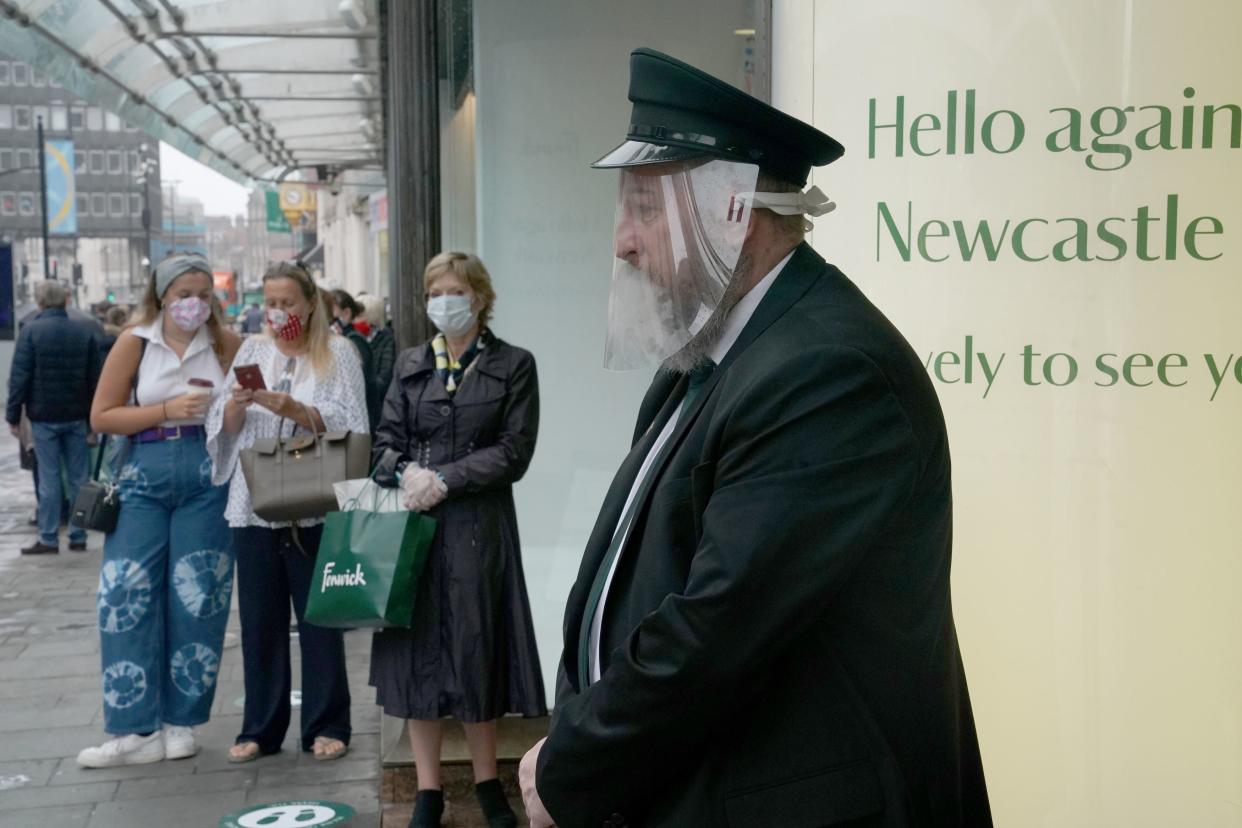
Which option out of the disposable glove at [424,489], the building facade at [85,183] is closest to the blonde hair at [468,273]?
the disposable glove at [424,489]

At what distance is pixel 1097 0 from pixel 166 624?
411cm

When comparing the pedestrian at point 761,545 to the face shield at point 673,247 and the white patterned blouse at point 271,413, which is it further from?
the white patterned blouse at point 271,413

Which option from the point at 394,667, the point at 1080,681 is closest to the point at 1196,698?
the point at 1080,681

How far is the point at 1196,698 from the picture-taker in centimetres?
302

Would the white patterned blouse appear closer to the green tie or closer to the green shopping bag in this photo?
the green shopping bag

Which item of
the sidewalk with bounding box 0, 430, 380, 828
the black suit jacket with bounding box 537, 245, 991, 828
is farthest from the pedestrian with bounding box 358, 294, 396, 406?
the black suit jacket with bounding box 537, 245, 991, 828

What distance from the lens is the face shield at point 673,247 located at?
6.38 ft

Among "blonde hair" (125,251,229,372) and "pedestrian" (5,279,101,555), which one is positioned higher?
"blonde hair" (125,251,229,372)

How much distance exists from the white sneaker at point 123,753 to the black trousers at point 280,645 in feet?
1.08

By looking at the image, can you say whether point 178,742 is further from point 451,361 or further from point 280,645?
point 451,361

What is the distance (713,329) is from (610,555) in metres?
0.36

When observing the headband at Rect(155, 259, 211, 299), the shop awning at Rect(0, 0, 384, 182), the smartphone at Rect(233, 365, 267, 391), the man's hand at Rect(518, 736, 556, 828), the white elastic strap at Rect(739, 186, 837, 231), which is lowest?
the man's hand at Rect(518, 736, 556, 828)

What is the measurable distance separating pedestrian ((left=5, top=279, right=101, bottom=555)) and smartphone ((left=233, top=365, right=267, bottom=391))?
5.71m

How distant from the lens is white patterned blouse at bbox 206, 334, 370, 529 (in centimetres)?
532
